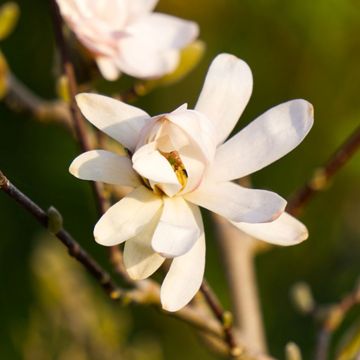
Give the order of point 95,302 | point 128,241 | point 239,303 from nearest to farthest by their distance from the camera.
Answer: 1. point 128,241
2. point 239,303
3. point 95,302

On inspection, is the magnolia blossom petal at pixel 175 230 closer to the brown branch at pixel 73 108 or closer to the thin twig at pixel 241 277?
the brown branch at pixel 73 108

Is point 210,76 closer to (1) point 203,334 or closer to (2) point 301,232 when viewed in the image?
(2) point 301,232

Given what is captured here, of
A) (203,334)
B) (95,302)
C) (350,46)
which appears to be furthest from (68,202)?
A: (203,334)

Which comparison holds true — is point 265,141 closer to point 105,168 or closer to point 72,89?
point 105,168


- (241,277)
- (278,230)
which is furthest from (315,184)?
(278,230)

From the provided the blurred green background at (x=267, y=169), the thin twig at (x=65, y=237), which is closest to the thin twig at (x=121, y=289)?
the thin twig at (x=65, y=237)
